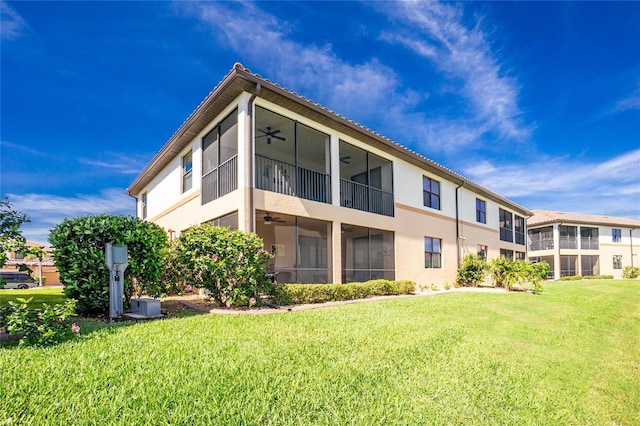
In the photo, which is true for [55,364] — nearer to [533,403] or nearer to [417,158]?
[533,403]

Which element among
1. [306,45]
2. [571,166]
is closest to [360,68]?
[306,45]

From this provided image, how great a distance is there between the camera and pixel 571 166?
2527 centimetres

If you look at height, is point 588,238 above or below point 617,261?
above

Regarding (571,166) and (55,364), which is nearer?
(55,364)

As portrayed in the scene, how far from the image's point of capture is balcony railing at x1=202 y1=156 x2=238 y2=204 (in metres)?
10.3

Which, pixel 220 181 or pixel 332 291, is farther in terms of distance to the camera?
pixel 220 181

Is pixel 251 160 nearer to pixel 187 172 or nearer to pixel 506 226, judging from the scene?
pixel 187 172

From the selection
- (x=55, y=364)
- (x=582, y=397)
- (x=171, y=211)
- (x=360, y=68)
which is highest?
(x=360, y=68)

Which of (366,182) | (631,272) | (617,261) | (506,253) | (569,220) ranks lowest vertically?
(631,272)

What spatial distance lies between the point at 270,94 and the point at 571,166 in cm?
2491

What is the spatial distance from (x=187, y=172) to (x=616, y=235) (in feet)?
145

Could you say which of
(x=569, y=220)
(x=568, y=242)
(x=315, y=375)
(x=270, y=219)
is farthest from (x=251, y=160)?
(x=568, y=242)

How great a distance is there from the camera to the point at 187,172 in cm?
1398

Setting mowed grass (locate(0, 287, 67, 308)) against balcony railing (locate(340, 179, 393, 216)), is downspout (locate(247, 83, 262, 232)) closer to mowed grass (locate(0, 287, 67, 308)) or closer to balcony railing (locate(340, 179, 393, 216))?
balcony railing (locate(340, 179, 393, 216))
